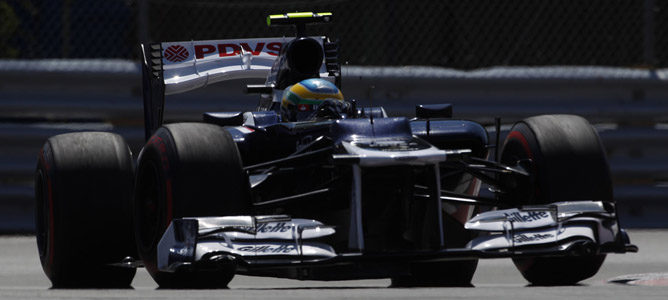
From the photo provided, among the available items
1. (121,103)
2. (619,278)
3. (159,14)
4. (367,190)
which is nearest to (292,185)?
(367,190)

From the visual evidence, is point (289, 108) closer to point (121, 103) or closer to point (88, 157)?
point (88, 157)

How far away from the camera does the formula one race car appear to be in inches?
241

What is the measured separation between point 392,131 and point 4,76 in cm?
541

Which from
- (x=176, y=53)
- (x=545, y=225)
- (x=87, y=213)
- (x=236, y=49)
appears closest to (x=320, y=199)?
(x=545, y=225)

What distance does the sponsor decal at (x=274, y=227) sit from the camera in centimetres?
611

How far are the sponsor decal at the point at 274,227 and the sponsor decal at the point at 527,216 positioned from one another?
1089 millimetres

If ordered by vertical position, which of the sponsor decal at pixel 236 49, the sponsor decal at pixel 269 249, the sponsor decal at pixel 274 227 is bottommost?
the sponsor decal at pixel 269 249

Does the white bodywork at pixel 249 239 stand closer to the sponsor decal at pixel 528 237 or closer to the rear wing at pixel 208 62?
the sponsor decal at pixel 528 237

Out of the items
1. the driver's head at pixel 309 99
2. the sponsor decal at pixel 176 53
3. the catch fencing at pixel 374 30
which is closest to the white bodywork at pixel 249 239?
the driver's head at pixel 309 99

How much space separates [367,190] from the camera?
6.47 m

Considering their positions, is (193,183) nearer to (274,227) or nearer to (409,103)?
(274,227)

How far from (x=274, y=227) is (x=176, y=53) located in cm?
293

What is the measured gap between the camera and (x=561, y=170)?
6.76 meters

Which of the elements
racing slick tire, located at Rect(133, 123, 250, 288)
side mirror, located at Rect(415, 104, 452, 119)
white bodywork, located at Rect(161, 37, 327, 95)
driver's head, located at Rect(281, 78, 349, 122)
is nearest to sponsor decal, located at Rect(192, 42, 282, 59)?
white bodywork, located at Rect(161, 37, 327, 95)
